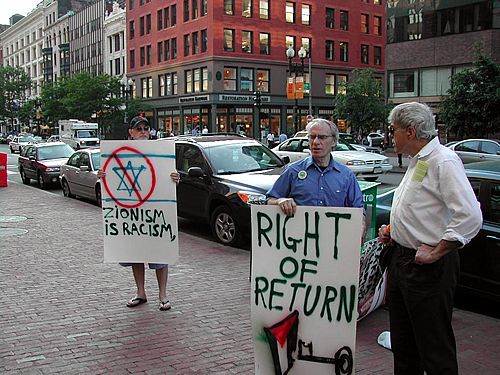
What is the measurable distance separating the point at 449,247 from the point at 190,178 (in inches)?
303

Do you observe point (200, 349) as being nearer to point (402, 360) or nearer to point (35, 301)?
point (402, 360)

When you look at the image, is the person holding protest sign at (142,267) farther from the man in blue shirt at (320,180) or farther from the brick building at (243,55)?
the brick building at (243,55)

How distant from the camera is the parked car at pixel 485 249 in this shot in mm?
5754

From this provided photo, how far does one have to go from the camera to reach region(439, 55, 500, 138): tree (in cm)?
2606

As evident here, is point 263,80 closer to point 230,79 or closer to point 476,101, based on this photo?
point 230,79

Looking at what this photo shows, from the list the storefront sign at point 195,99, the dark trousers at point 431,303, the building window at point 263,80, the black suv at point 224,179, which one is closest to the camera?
the dark trousers at point 431,303

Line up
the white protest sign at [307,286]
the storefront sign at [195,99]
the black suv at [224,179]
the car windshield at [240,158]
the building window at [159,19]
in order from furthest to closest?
the building window at [159,19] < the storefront sign at [195,99] < the car windshield at [240,158] < the black suv at [224,179] < the white protest sign at [307,286]

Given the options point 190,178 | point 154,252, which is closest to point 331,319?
point 154,252

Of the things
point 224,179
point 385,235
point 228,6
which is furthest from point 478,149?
point 228,6

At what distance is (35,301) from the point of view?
20.6 feet

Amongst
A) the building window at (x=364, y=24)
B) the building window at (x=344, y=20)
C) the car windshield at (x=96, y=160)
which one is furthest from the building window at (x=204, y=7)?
the car windshield at (x=96, y=160)

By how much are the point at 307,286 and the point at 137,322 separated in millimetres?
2562

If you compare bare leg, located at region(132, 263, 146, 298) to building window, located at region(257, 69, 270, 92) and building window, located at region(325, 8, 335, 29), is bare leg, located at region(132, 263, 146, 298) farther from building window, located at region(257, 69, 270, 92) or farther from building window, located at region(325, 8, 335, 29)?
building window, located at region(325, 8, 335, 29)

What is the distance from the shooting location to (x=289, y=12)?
53.4m
